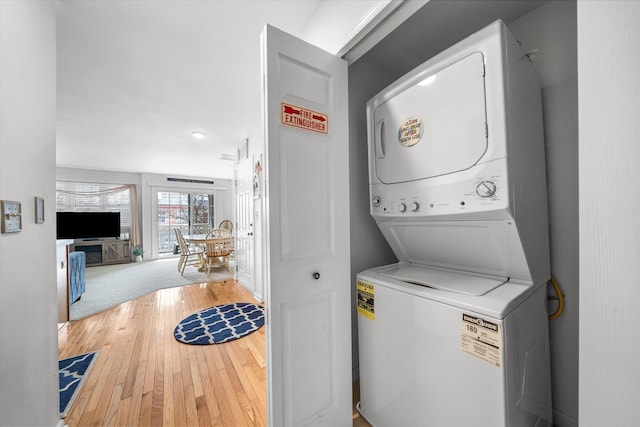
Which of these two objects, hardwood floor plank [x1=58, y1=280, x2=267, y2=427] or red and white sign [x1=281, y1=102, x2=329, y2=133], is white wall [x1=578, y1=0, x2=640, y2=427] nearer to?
red and white sign [x1=281, y1=102, x2=329, y2=133]

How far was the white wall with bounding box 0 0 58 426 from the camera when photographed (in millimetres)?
869

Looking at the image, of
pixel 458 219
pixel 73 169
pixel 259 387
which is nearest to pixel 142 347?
pixel 259 387

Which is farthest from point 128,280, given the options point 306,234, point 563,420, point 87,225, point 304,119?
point 563,420

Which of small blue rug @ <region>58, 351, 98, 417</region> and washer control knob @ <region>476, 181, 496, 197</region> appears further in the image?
small blue rug @ <region>58, 351, 98, 417</region>

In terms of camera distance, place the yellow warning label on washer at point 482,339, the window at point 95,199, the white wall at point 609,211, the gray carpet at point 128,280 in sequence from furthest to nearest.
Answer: the window at point 95,199 < the gray carpet at point 128,280 < the yellow warning label on washer at point 482,339 < the white wall at point 609,211

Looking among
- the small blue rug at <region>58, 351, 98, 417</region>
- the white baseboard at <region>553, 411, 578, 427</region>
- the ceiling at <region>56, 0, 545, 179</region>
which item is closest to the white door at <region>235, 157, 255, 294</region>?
the ceiling at <region>56, 0, 545, 179</region>

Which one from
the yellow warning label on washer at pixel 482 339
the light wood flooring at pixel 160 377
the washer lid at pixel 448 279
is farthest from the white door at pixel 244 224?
the yellow warning label on washer at pixel 482 339

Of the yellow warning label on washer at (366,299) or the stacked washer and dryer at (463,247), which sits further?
the yellow warning label on washer at (366,299)

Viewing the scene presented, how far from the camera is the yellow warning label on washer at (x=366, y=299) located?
1275 millimetres

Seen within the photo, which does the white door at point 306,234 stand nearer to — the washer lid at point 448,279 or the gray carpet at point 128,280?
the washer lid at point 448,279

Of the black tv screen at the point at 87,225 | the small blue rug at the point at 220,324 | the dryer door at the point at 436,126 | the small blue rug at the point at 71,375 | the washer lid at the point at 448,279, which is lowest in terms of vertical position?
the small blue rug at the point at 220,324

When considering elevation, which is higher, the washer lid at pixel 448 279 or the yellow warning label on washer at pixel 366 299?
the washer lid at pixel 448 279

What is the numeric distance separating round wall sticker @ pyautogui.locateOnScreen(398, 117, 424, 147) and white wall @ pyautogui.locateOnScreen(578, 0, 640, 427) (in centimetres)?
63

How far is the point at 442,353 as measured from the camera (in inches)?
38.0
